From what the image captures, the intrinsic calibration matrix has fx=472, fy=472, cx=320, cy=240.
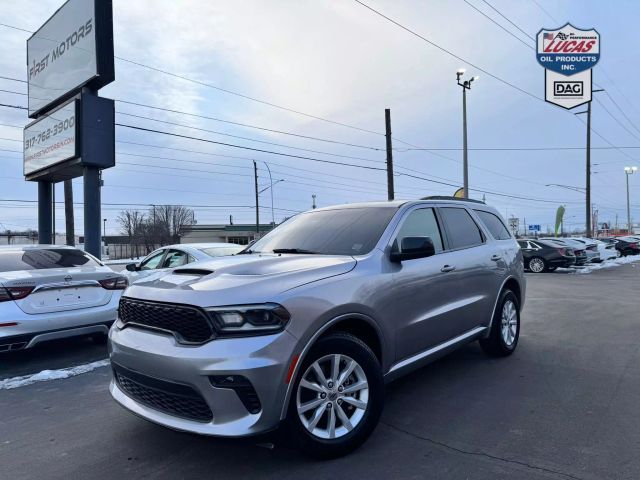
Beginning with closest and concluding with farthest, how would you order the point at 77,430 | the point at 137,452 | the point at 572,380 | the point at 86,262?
the point at 137,452
the point at 77,430
the point at 572,380
the point at 86,262

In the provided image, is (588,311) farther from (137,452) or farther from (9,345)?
(9,345)

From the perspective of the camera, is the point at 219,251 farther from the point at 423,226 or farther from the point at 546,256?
the point at 546,256

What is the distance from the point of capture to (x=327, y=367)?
315 centimetres

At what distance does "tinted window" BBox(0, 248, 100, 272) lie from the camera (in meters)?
5.86

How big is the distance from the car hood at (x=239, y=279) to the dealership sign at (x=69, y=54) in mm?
10089

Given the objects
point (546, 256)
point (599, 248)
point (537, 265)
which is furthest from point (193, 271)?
point (599, 248)

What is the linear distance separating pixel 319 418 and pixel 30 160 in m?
14.8

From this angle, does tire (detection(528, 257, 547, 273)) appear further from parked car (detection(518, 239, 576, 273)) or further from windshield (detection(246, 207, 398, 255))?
windshield (detection(246, 207, 398, 255))

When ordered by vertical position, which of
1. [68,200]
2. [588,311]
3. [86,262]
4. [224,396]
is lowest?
[588,311]

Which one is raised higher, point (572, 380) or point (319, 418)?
point (319, 418)

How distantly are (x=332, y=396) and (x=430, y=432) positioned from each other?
959 millimetres

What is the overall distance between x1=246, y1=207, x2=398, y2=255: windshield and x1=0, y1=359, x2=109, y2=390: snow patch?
2.59 metres

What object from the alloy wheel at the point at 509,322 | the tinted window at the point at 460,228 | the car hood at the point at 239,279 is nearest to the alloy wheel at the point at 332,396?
the car hood at the point at 239,279

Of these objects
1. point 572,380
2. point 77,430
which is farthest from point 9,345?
point 572,380
